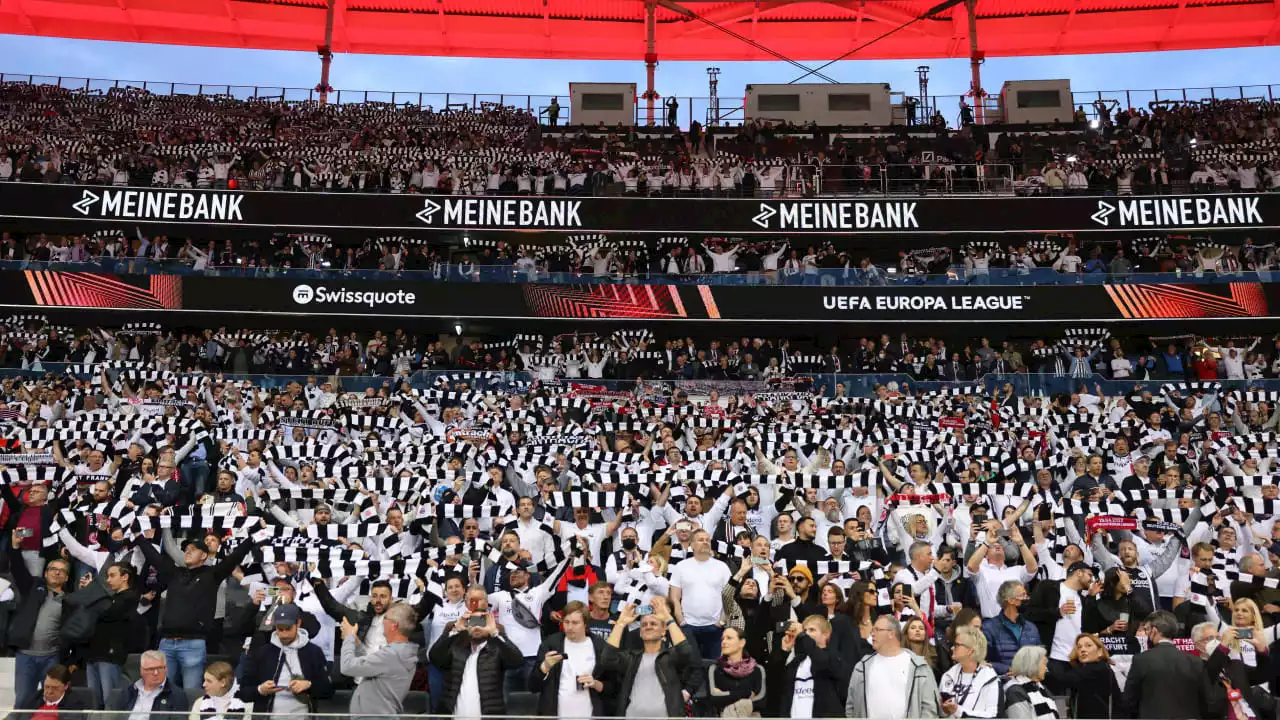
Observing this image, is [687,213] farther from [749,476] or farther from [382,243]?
[749,476]

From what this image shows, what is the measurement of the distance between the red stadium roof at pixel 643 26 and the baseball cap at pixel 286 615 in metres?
33.8

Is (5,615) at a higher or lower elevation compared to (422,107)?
lower

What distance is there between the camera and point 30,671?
1018 centimetres

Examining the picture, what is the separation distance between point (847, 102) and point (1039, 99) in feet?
21.3

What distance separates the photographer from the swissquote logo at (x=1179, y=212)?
91.9 ft

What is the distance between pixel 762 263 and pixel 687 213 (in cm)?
250

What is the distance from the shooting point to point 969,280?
27.6m

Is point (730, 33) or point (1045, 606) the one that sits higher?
point (730, 33)

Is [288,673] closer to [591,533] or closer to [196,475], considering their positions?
[591,533]

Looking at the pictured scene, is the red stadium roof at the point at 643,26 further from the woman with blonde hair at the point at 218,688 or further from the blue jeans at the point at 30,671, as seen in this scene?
the woman with blonde hair at the point at 218,688

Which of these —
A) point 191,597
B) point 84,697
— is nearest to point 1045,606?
point 191,597

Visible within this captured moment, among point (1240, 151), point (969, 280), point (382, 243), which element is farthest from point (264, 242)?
point (1240, 151)

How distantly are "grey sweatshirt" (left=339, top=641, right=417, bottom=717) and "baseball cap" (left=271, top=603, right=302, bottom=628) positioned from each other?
594 mm

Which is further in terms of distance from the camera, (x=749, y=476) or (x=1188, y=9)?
(x=1188, y=9)
